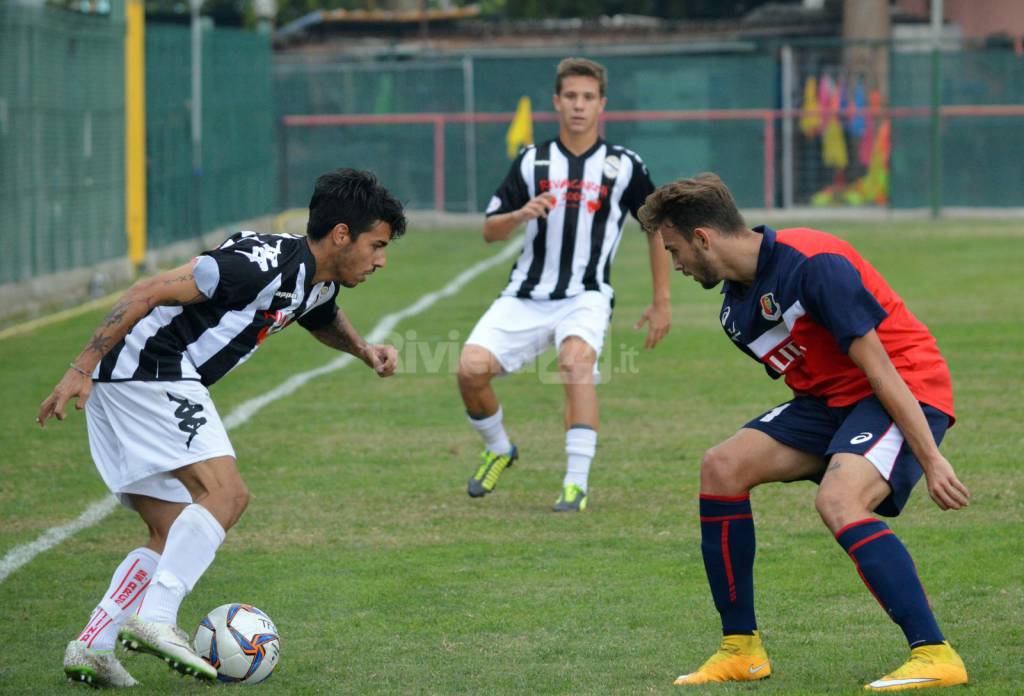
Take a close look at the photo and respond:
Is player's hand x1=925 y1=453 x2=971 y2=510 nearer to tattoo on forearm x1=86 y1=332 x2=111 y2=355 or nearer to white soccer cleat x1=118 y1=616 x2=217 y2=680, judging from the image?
white soccer cleat x1=118 y1=616 x2=217 y2=680

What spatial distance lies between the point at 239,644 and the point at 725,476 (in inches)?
65.4

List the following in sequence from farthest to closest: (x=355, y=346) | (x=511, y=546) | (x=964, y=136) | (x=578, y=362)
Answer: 1. (x=964, y=136)
2. (x=578, y=362)
3. (x=511, y=546)
4. (x=355, y=346)

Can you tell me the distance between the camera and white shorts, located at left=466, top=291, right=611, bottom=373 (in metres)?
8.38

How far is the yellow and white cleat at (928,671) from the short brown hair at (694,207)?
142 cm

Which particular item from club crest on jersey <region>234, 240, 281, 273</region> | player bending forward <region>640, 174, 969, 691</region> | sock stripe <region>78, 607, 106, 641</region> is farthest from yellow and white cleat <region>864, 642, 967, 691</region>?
sock stripe <region>78, 607, 106, 641</region>

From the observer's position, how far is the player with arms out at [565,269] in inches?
326

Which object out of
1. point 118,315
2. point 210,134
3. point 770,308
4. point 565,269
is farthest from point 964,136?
point 118,315

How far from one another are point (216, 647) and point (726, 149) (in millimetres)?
23549

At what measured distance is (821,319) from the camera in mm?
5090

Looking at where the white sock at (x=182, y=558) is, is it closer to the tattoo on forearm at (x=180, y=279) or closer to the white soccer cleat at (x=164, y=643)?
the white soccer cleat at (x=164, y=643)

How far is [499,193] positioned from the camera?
341 inches

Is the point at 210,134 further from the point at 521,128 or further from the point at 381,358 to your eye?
the point at 381,358

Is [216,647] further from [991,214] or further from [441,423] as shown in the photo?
[991,214]

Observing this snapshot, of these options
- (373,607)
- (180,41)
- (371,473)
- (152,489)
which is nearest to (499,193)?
(371,473)
